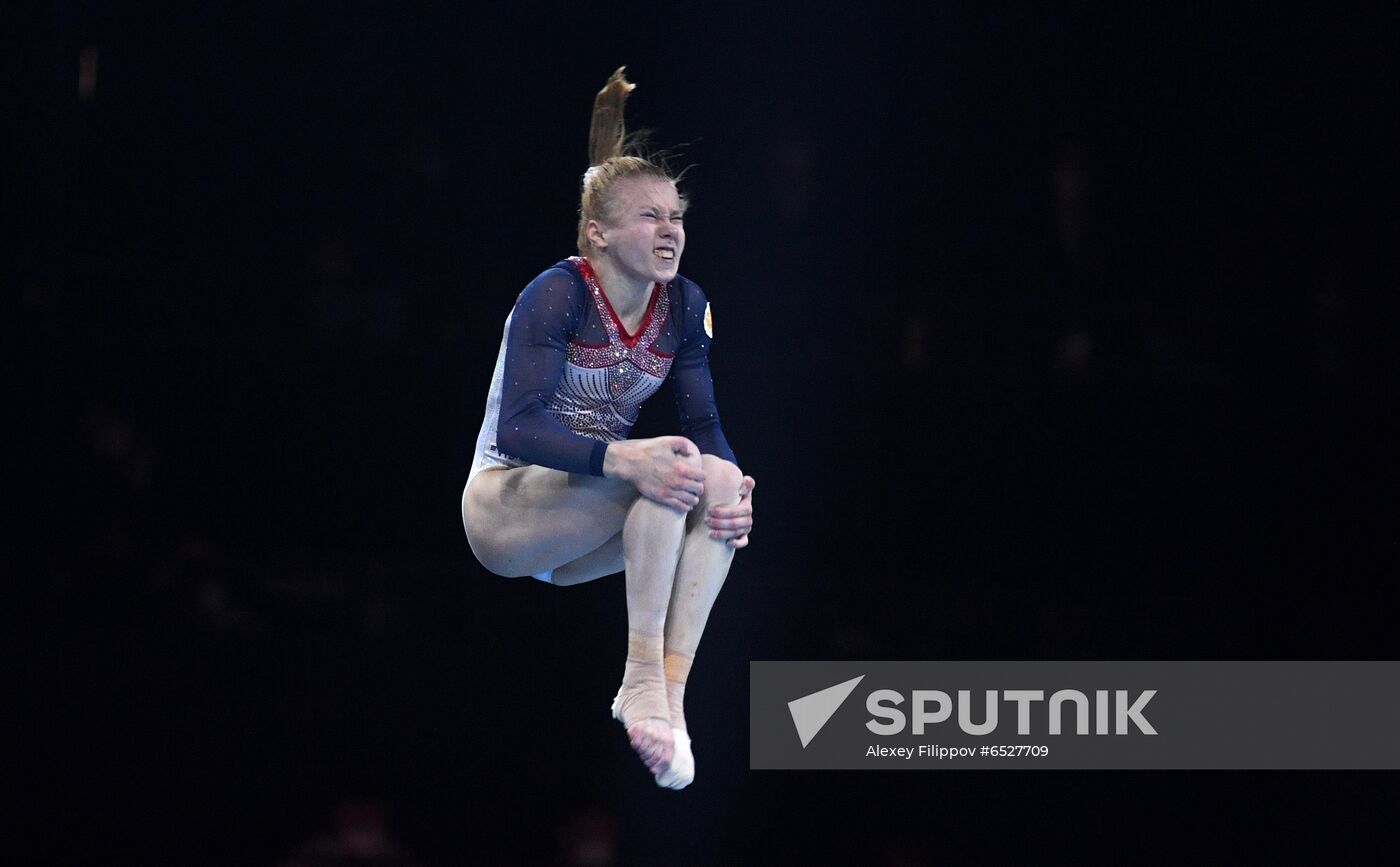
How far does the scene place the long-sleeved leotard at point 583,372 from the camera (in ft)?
8.92

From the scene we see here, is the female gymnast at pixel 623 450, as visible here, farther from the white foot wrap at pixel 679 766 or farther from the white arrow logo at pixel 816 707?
the white arrow logo at pixel 816 707

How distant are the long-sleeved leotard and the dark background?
42.2 inches

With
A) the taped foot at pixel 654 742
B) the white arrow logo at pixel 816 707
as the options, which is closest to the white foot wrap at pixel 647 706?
the taped foot at pixel 654 742

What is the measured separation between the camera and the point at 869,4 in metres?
4.18

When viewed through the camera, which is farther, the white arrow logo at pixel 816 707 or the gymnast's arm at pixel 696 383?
the white arrow logo at pixel 816 707

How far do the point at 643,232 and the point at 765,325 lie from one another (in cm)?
134

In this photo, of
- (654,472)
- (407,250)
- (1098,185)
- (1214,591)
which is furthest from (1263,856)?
(407,250)

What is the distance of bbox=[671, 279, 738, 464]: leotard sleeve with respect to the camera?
3.00 m

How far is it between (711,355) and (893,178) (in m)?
0.68

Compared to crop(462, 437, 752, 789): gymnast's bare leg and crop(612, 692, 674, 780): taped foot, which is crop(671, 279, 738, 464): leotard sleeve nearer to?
crop(462, 437, 752, 789): gymnast's bare leg

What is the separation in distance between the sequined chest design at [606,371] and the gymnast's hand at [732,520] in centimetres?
29

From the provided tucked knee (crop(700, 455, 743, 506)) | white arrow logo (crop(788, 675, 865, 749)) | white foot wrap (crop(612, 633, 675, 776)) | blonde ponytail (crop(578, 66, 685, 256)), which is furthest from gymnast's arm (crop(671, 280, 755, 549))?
white arrow logo (crop(788, 675, 865, 749))

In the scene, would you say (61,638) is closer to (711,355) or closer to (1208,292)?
(711,355)

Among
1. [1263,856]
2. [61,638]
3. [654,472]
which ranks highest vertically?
[654,472]
